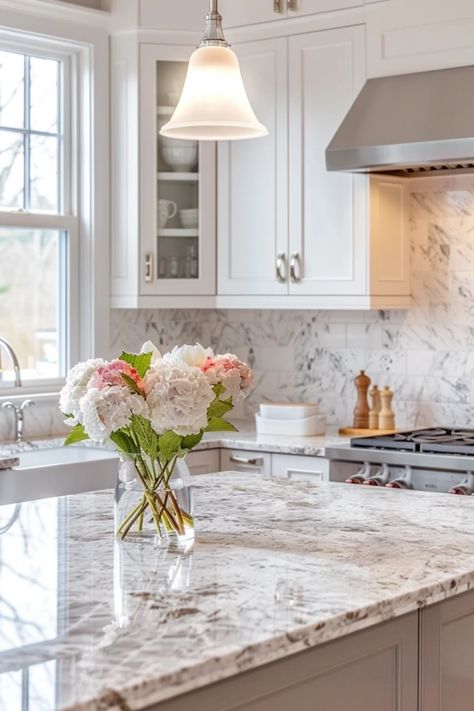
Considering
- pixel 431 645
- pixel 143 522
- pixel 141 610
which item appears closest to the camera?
pixel 141 610

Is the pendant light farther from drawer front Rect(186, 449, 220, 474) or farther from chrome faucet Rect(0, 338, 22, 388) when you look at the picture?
drawer front Rect(186, 449, 220, 474)

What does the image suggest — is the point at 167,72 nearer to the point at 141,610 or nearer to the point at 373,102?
A: the point at 373,102

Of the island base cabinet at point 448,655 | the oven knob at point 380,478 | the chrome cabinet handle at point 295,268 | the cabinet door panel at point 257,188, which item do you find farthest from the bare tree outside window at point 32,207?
the island base cabinet at point 448,655

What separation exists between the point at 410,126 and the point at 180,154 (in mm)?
1112

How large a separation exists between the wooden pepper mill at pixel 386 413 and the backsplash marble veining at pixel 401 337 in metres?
0.17

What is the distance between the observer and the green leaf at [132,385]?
2.31 meters

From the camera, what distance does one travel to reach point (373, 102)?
446cm

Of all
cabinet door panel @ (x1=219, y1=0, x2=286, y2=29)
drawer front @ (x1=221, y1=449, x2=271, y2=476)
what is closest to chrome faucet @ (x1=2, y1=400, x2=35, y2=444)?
drawer front @ (x1=221, y1=449, x2=271, y2=476)

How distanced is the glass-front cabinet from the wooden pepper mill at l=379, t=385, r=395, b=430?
0.89 m

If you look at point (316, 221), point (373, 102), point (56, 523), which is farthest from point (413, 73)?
point (56, 523)

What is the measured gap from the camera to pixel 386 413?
476 centimetres

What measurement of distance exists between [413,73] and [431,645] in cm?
275

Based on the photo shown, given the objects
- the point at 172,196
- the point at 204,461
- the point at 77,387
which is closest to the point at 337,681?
the point at 77,387

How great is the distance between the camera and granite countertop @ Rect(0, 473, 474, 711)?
163cm
